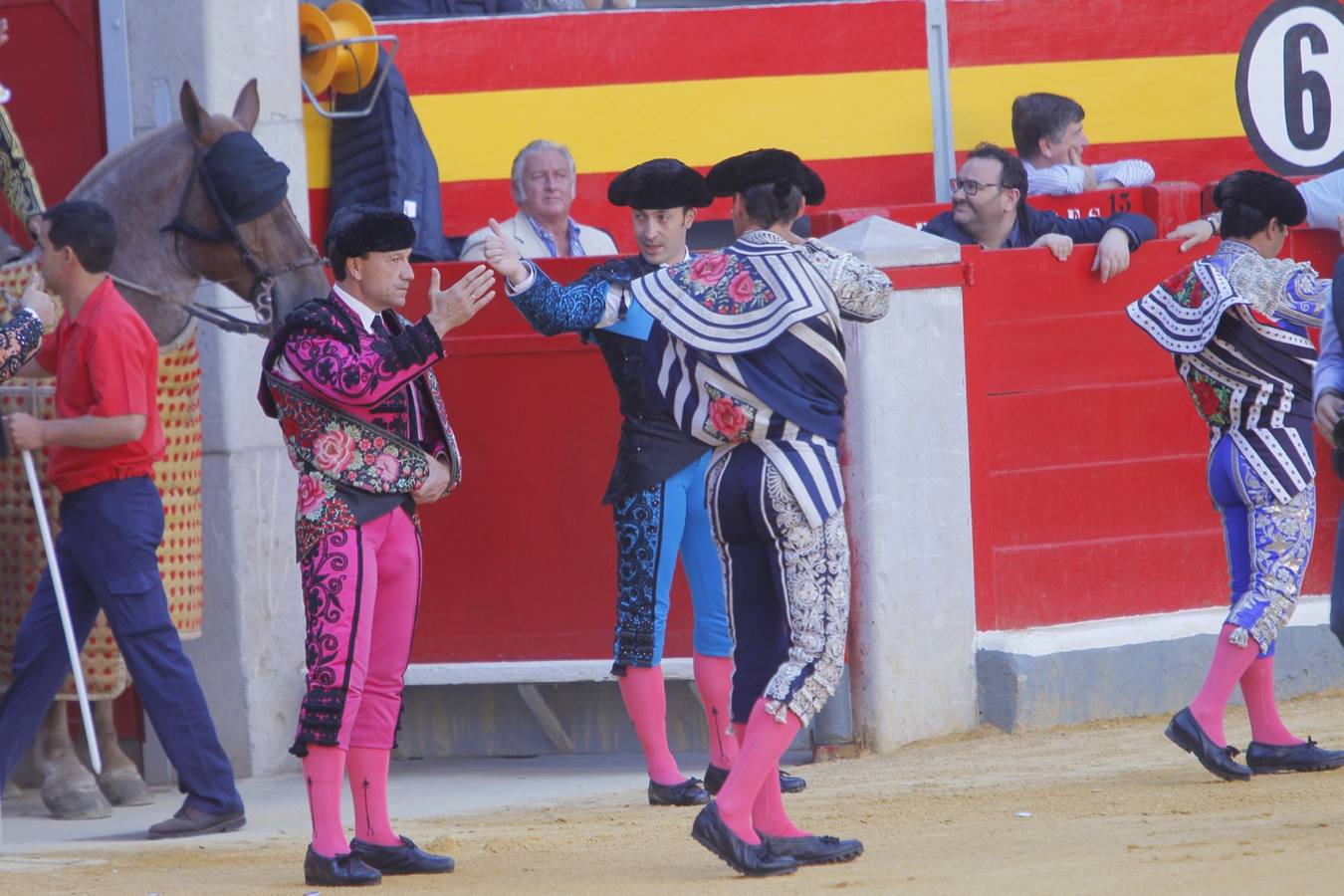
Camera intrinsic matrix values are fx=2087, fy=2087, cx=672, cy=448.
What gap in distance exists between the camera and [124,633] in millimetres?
5605

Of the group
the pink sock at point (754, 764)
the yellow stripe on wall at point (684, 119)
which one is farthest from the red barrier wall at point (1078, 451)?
the pink sock at point (754, 764)

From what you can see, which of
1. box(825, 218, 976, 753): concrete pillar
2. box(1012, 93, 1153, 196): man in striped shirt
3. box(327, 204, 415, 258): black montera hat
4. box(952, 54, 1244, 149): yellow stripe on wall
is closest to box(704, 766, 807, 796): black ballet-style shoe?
box(825, 218, 976, 753): concrete pillar

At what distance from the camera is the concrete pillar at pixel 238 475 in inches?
261

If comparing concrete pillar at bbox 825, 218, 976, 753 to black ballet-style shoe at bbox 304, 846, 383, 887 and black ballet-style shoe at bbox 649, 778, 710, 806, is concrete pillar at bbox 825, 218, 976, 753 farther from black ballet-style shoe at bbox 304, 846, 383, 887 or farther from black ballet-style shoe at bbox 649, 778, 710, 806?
black ballet-style shoe at bbox 304, 846, 383, 887

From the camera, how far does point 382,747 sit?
4.96 metres

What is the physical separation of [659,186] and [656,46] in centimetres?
331

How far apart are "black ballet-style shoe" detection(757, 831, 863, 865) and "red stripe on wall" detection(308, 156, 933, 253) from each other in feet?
13.2

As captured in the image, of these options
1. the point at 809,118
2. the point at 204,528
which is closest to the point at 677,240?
the point at 204,528

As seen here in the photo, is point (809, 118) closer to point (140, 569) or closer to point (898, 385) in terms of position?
point (898, 385)

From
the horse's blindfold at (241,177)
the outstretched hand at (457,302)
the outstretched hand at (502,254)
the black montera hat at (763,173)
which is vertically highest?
the horse's blindfold at (241,177)

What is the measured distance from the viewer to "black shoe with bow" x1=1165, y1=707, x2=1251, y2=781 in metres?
5.73

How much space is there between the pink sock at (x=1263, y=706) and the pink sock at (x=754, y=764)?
1806mm

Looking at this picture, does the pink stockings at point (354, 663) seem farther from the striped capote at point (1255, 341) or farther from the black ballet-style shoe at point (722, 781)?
the striped capote at point (1255, 341)

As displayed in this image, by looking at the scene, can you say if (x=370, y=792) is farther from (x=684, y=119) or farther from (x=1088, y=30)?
(x=1088, y=30)
